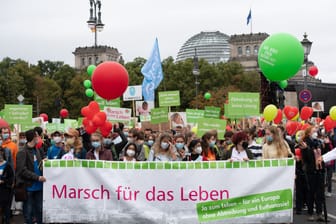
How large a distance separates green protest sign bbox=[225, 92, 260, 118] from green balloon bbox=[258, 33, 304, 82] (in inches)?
97.8

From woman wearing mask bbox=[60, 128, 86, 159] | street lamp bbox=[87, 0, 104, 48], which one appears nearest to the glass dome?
street lamp bbox=[87, 0, 104, 48]

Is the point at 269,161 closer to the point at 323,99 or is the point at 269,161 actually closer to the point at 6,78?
the point at 323,99

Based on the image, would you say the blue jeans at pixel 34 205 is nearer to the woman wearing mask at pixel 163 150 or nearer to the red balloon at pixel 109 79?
the woman wearing mask at pixel 163 150

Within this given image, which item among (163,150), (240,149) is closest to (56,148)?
(163,150)

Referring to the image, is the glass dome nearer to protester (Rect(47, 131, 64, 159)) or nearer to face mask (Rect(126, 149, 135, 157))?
protester (Rect(47, 131, 64, 159))

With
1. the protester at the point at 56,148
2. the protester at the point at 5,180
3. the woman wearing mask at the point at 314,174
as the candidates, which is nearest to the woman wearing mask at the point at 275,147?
the woman wearing mask at the point at 314,174

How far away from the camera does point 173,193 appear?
306 inches

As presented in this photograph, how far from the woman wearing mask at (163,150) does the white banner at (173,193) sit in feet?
2.22

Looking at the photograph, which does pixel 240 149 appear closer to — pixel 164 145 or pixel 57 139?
pixel 164 145

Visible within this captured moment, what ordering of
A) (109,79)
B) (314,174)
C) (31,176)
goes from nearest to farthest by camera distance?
(31,176) → (314,174) → (109,79)

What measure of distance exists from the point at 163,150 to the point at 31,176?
203cm

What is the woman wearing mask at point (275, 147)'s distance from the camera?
8852 millimetres

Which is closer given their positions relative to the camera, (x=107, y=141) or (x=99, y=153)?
Result: (x=99, y=153)

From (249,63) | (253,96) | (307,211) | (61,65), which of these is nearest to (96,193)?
(307,211)
